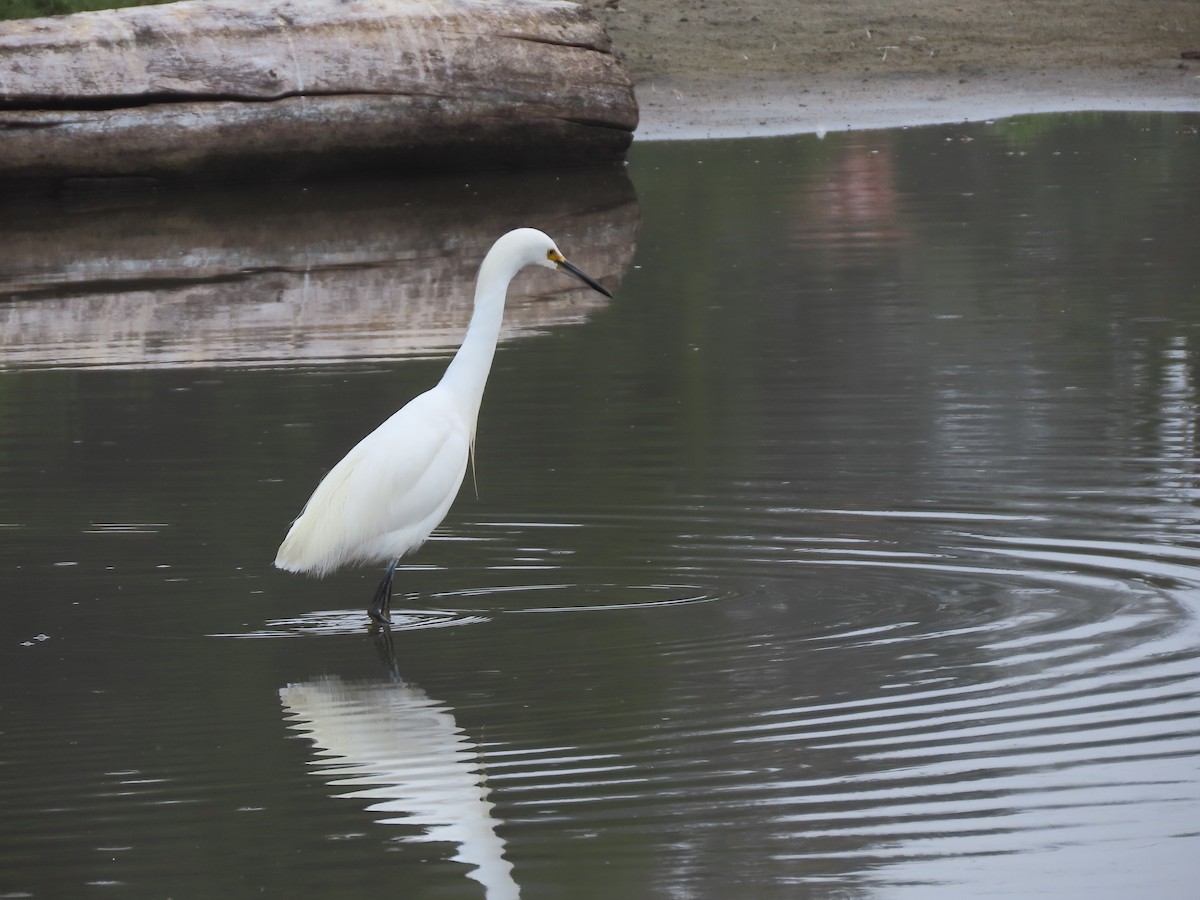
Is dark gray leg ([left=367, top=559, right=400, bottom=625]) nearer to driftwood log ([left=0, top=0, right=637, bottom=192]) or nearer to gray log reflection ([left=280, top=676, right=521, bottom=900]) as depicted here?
gray log reflection ([left=280, top=676, right=521, bottom=900])

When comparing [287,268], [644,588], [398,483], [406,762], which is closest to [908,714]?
Answer: [406,762]

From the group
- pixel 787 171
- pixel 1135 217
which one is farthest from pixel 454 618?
pixel 787 171

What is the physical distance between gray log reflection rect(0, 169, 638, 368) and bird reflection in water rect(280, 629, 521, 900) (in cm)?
502

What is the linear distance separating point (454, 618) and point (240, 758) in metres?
1.31

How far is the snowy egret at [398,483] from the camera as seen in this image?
239 inches

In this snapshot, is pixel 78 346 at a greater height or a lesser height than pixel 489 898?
greater

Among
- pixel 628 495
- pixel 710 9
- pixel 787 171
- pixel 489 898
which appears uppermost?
pixel 710 9

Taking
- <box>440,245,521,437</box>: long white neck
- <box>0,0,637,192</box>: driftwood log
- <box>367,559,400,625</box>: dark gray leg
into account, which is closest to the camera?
<box>367,559,400,625</box>: dark gray leg

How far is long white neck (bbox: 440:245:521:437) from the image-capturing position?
6.53 meters

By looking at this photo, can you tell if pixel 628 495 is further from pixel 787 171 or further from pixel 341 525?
pixel 787 171

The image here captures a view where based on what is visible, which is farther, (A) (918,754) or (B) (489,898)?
(A) (918,754)

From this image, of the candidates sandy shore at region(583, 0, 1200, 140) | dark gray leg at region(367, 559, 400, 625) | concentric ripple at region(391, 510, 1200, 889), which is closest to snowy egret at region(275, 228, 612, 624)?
dark gray leg at region(367, 559, 400, 625)

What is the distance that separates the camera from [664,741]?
4.80 m

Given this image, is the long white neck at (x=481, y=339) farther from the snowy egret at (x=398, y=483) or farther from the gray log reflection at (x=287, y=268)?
the gray log reflection at (x=287, y=268)
